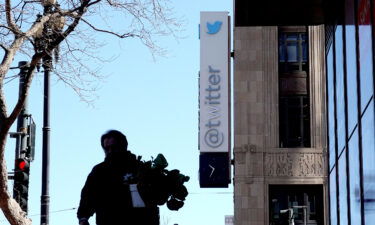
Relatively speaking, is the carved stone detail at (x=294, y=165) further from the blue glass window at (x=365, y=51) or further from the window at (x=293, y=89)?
the blue glass window at (x=365, y=51)

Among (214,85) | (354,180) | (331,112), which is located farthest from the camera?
(214,85)

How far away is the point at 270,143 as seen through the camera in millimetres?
57156

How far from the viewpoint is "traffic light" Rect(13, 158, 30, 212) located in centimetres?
2125

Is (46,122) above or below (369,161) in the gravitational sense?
above

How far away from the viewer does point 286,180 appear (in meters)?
56.4

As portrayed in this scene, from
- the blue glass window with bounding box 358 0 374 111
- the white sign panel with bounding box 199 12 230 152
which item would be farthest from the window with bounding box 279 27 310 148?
the blue glass window with bounding box 358 0 374 111

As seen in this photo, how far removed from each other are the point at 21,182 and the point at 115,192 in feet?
34.7

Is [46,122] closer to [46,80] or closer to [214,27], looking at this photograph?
[46,80]

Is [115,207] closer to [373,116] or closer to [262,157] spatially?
[373,116]

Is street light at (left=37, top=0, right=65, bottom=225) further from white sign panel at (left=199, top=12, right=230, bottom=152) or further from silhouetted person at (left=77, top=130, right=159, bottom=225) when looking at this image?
white sign panel at (left=199, top=12, right=230, bottom=152)

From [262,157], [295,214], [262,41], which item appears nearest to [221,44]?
[262,41]

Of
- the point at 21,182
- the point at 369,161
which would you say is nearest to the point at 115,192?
the point at 369,161

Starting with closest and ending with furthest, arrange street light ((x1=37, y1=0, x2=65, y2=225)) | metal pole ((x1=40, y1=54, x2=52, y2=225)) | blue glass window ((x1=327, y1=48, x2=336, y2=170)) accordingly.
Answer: street light ((x1=37, y1=0, x2=65, y2=225)), metal pole ((x1=40, y1=54, x2=52, y2=225)), blue glass window ((x1=327, y1=48, x2=336, y2=170))

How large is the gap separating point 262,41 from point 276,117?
4.20 metres
